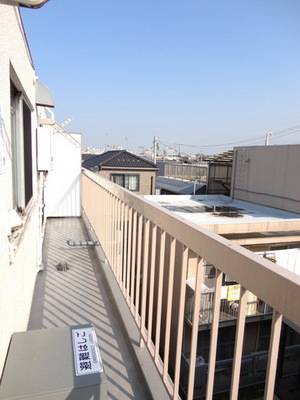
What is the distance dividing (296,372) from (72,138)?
7835 mm

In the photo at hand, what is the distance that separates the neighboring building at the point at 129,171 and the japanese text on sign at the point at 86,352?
1382cm

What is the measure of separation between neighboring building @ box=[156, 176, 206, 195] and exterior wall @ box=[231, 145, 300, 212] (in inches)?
163

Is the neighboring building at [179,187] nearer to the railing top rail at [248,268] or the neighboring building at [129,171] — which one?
the neighboring building at [129,171]

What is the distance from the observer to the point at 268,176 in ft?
38.9

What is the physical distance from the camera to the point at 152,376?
1336mm

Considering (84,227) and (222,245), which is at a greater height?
(222,245)

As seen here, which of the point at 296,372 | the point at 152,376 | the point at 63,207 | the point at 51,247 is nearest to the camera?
the point at 152,376

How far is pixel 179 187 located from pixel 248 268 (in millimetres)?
19452

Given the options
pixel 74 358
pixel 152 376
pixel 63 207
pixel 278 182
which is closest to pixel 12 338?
pixel 74 358

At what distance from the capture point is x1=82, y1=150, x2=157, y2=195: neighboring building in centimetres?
1513

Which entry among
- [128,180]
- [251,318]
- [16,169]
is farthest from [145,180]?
[16,169]

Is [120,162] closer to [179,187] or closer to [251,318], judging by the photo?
[179,187]

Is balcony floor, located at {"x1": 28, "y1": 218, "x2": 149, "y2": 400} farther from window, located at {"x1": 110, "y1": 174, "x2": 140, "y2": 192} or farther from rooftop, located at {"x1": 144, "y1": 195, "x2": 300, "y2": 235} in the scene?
window, located at {"x1": 110, "y1": 174, "x2": 140, "y2": 192}

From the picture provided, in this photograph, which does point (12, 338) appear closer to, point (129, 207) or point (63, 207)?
point (129, 207)
